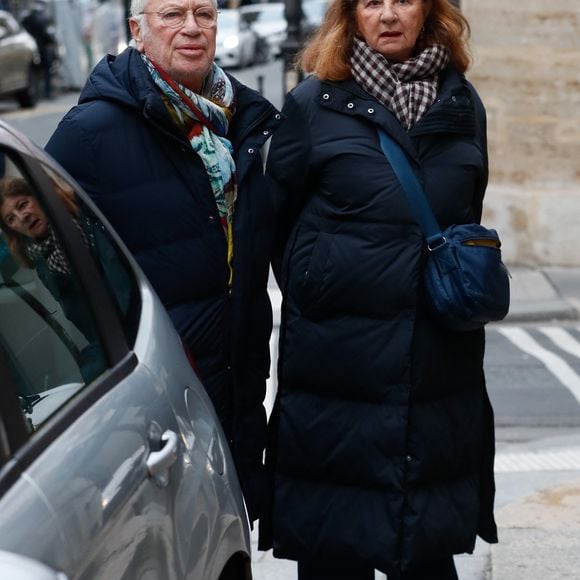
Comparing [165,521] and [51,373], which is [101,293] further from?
[165,521]

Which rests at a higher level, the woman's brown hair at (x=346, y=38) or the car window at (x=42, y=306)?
the car window at (x=42, y=306)

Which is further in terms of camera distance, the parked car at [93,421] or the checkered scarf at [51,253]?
the checkered scarf at [51,253]

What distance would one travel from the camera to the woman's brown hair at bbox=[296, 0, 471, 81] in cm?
391

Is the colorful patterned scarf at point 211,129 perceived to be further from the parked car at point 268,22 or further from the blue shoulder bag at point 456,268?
the parked car at point 268,22

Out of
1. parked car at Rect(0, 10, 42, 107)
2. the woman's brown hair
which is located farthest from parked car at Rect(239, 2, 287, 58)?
the woman's brown hair

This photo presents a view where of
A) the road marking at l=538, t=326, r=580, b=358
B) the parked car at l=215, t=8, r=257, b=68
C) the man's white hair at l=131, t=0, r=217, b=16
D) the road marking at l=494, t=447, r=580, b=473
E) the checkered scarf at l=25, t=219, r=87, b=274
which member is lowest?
the parked car at l=215, t=8, r=257, b=68

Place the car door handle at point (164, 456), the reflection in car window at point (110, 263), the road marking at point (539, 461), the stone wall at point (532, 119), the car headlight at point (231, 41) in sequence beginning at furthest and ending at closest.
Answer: the car headlight at point (231, 41) < the stone wall at point (532, 119) < the road marking at point (539, 461) < the reflection in car window at point (110, 263) < the car door handle at point (164, 456)

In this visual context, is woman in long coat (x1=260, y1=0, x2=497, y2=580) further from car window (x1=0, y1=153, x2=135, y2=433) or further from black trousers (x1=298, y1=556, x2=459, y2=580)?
car window (x1=0, y1=153, x2=135, y2=433)

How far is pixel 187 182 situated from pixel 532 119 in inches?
296

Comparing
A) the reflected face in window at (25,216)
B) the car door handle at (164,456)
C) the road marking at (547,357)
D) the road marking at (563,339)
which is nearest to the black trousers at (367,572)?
the car door handle at (164,456)

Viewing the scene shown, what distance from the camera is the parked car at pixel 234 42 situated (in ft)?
112

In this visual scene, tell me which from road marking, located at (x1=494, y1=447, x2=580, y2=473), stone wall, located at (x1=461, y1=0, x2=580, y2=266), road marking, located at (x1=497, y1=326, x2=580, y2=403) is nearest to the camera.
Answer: road marking, located at (x1=494, y1=447, x2=580, y2=473)

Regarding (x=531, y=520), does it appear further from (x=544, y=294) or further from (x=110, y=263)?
(x=544, y=294)

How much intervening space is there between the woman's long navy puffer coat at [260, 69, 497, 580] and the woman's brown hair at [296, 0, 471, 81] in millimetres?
56
